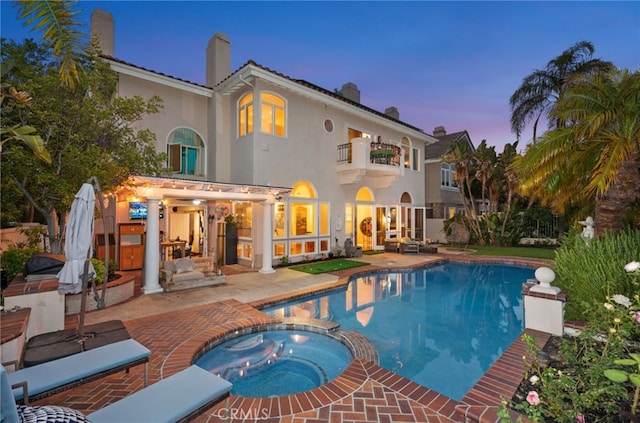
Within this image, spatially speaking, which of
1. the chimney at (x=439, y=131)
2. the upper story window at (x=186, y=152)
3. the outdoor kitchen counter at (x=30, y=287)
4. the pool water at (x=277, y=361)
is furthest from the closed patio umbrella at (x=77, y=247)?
the chimney at (x=439, y=131)

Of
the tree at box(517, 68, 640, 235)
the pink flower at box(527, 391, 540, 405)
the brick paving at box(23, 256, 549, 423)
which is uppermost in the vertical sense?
the tree at box(517, 68, 640, 235)

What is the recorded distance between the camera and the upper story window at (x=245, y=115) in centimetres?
1323

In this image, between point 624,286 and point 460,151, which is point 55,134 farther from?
point 460,151

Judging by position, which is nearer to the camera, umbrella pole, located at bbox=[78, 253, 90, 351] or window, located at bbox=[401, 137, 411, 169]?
umbrella pole, located at bbox=[78, 253, 90, 351]

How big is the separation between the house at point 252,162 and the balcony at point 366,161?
6 cm

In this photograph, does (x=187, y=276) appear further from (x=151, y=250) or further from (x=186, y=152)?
(x=186, y=152)

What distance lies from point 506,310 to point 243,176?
10978mm

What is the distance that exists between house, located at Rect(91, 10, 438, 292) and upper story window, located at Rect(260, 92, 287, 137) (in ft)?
0.15

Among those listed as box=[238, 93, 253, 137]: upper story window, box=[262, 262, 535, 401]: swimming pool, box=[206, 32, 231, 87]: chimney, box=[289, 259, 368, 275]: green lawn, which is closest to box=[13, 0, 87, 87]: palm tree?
box=[262, 262, 535, 401]: swimming pool

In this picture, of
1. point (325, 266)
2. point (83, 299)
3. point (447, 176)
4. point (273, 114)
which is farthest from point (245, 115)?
point (447, 176)

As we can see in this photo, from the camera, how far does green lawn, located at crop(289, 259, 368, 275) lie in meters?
12.5

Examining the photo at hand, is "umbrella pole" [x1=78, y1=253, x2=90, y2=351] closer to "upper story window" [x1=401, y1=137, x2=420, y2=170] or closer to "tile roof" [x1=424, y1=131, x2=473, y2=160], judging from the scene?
"upper story window" [x1=401, y1=137, x2=420, y2=170]

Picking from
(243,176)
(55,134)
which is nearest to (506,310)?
(243,176)

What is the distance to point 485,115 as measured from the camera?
34156mm
